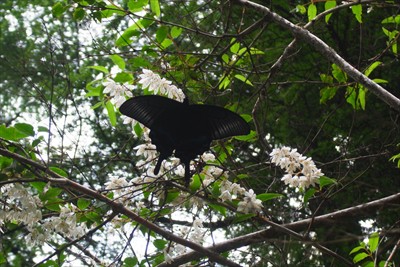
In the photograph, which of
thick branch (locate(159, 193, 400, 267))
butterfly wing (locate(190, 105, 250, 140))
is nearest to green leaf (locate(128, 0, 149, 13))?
butterfly wing (locate(190, 105, 250, 140))

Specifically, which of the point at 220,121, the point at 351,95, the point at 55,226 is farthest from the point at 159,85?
the point at 351,95

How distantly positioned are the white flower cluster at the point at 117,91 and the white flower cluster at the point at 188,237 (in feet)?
2.24

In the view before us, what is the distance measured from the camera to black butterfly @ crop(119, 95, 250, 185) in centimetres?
261

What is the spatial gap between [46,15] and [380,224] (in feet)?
14.5

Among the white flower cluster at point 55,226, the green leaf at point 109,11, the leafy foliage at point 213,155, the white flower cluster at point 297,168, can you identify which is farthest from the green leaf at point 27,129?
the white flower cluster at point 297,168

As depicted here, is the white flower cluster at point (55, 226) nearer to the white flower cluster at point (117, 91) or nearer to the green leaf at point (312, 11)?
the white flower cluster at point (117, 91)

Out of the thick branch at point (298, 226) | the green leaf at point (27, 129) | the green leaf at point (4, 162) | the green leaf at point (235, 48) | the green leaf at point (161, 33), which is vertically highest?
the green leaf at point (235, 48)

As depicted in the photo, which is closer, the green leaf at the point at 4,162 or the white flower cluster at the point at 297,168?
the green leaf at the point at 4,162

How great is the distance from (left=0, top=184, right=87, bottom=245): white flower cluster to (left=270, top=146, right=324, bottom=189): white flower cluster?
96 cm

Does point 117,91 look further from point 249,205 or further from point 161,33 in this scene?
point 249,205

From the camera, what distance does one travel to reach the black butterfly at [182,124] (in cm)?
Answer: 261

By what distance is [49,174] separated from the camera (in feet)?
8.42

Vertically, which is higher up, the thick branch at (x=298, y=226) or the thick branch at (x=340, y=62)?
the thick branch at (x=340, y=62)

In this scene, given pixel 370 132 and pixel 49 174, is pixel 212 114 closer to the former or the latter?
pixel 49 174
